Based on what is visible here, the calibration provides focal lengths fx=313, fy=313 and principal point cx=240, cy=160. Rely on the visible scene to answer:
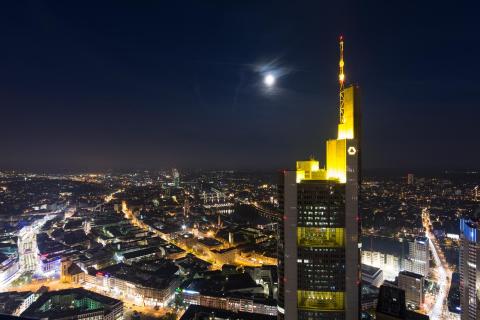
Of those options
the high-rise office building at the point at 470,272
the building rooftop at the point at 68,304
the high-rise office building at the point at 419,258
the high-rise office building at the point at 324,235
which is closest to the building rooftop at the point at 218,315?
the high-rise office building at the point at 324,235

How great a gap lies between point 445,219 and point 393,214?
14.8 feet

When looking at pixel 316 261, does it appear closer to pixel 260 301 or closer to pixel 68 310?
pixel 260 301

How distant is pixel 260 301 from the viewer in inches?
594

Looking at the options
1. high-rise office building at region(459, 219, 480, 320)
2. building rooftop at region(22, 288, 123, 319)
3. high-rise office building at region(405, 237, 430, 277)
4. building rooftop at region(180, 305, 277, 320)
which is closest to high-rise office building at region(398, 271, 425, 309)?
high-rise office building at region(459, 219, 480, 320)

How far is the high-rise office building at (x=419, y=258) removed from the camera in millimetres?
19875

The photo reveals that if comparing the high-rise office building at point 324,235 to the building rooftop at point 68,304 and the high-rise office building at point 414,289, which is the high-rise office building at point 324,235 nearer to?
the high-rise office building at point 414,289

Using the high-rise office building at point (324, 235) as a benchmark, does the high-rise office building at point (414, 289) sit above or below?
below

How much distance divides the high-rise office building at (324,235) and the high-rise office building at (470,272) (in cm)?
619

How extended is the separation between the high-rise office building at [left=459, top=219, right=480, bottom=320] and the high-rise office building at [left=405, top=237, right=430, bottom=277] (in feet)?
23.1

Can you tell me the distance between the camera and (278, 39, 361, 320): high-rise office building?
9297 millimetres

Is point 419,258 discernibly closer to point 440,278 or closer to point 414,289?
point 440,278

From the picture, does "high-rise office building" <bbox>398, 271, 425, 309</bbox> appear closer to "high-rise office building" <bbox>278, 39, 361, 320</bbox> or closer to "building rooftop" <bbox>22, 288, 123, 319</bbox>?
"high-rise office building" <bbox>278, 39, 361, 320</bbox>

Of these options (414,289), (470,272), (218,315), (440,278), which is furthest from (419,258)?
(218,315)

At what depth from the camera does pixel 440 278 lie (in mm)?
19594
